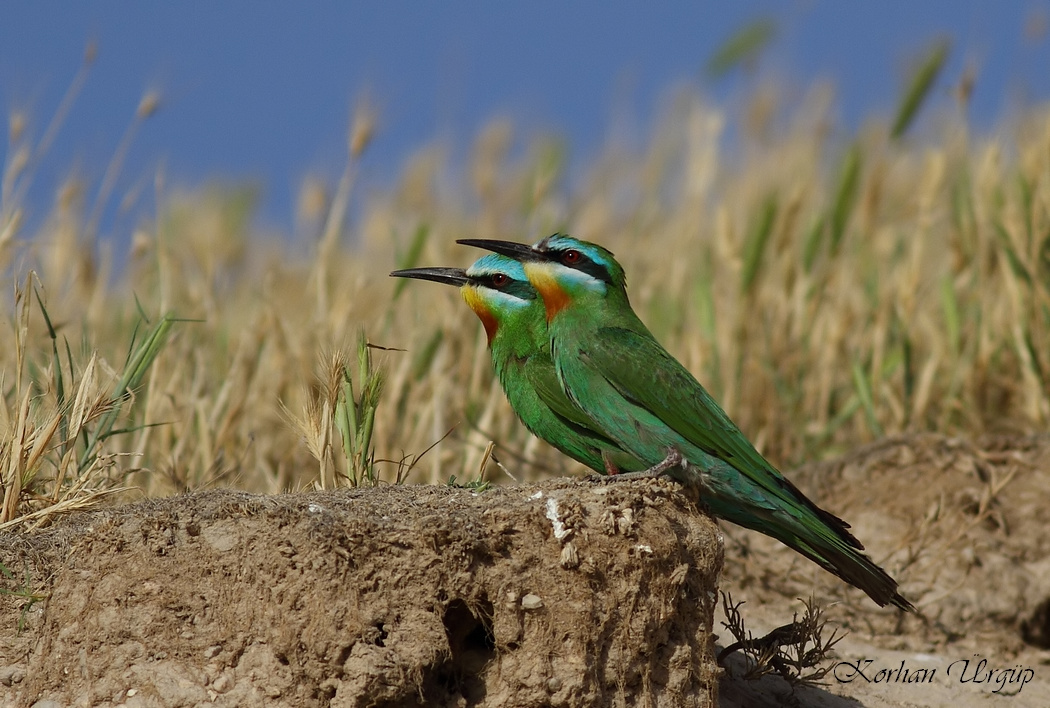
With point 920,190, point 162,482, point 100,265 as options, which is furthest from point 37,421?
point 920,190

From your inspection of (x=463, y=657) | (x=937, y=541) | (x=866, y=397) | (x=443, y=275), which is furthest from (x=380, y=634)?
(x=866, y=397)

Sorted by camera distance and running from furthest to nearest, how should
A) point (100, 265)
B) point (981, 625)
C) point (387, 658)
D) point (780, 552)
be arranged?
point (100, 265)
point (780, 552)
point (981, 625)
point (387, 658)

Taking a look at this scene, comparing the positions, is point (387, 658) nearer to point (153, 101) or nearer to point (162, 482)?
point (162, 482)

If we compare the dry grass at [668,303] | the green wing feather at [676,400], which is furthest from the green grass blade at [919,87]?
the green wing feather at [676,400]

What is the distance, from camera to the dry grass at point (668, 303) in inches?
182

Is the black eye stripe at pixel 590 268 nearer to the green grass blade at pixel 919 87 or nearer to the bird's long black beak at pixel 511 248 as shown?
the bird's long black beak at pixel 511 248


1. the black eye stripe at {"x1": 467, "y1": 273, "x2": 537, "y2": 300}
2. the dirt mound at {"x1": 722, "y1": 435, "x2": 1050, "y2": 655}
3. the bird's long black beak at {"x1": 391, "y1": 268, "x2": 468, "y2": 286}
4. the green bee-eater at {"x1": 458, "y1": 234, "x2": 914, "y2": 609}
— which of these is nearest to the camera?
the green bee-eater at {"x1": 458, "y1": 234, "x2": 914, "y2": 609}

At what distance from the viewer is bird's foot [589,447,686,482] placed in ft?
9.92

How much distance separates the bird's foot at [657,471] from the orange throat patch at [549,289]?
2.55ft

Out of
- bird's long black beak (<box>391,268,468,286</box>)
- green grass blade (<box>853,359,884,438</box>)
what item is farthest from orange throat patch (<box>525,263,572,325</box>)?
green grass blade (<box>853,359,884,438</box>)

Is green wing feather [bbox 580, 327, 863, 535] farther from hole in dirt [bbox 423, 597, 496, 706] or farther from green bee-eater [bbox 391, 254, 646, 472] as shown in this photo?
hole in dirt [bbox 423, 597, 496, 706]

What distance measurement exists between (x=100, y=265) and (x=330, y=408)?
93.5 inches

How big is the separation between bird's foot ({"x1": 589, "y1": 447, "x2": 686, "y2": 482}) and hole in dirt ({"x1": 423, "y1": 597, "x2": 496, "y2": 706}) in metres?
0.48

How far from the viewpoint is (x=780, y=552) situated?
4.59 meters
